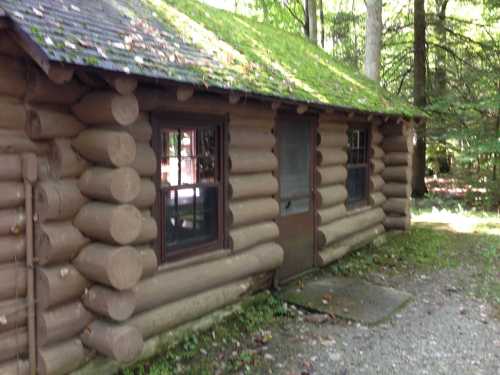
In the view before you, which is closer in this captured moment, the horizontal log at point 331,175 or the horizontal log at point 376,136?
the horizontal log at point 331,175

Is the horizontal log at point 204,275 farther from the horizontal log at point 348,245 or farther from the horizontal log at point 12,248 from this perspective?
the horizontal log at point 348,245

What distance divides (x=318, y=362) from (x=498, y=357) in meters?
1.92

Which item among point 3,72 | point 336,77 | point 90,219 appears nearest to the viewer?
point 3,72

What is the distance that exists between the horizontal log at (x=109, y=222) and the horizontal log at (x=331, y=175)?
4.34m

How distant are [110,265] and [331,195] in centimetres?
506

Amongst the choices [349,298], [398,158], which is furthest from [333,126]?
[349,298]

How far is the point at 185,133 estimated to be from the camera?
17.9ft

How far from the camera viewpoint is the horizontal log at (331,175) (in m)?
8.01

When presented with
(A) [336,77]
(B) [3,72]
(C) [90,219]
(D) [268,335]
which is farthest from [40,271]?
(A) [336,77]

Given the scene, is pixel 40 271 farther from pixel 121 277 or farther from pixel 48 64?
pixel 48 64

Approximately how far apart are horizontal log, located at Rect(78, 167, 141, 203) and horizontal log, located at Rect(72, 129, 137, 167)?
76mm

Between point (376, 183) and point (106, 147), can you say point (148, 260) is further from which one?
Answer: point (376, 183)

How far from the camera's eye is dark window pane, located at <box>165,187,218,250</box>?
5.33 metres

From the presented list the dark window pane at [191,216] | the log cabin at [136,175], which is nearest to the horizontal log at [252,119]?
the log cabin at [136,175]
